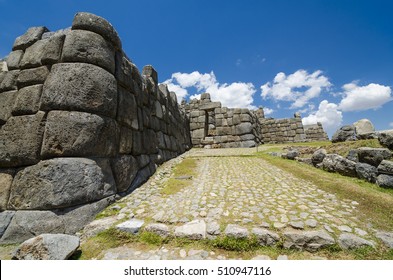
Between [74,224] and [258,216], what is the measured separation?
274cm

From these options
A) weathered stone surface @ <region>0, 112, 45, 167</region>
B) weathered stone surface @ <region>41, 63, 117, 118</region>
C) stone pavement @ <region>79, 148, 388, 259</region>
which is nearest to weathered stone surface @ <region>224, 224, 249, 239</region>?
stone pavement @ <region>79, 148, 388, 259</region>

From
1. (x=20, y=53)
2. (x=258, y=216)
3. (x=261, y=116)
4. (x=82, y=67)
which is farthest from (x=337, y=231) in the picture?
(x=261, y=116)

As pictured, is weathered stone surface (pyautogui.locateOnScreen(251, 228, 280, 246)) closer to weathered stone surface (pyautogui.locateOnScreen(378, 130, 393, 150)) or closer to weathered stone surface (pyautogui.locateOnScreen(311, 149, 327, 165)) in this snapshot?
weathered stone surface (pyautogui.locateOnScreen(378, 130, 393, 150))

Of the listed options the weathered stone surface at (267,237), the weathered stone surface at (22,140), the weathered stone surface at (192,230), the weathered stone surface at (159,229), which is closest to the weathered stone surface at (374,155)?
the weathered stone surface at (267,237)

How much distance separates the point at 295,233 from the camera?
2.26m

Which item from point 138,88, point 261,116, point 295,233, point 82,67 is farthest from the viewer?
point 261,116

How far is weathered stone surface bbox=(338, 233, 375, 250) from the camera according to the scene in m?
2.07

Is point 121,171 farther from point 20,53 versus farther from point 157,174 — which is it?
point 20,53

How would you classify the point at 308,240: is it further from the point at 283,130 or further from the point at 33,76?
the point at 283,130

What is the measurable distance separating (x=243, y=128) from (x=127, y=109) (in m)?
10.3

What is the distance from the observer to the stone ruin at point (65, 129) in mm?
2779

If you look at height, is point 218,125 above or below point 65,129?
above

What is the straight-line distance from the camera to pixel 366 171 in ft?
13.4

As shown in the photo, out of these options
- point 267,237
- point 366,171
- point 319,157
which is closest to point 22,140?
point 267,237
